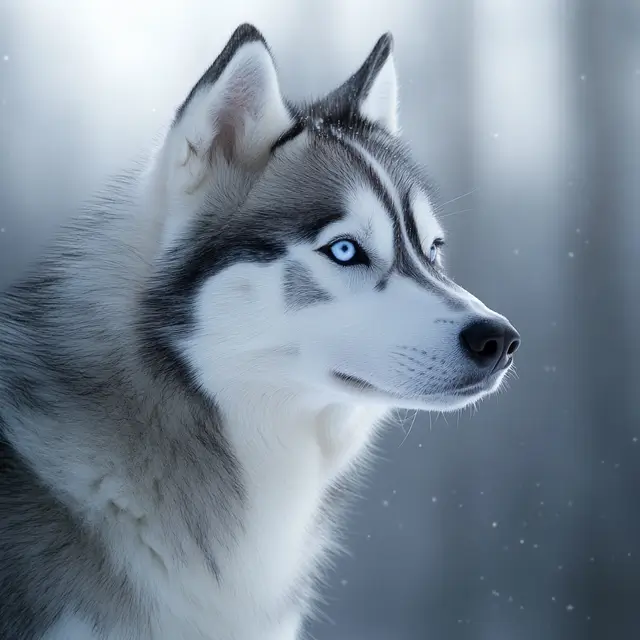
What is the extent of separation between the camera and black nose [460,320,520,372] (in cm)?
85

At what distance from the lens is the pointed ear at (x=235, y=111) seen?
34.5 inches

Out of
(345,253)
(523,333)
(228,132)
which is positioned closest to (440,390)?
(345,253)

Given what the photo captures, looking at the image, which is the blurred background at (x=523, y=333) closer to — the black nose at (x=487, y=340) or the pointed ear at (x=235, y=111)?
the pointed ear at (x=235, y=111)

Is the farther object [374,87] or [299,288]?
[374,87]

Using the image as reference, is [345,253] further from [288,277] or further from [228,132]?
[228,132]

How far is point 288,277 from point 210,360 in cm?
13

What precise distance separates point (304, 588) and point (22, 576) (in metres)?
0.38

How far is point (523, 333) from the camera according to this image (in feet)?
8.45

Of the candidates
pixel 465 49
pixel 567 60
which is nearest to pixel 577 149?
pixel 567 60

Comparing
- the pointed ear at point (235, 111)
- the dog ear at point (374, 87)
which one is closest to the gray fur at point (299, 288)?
the pointed ear at point (235, 111)

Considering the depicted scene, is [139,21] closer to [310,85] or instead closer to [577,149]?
[310,85]

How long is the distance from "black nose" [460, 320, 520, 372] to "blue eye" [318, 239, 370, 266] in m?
0.14

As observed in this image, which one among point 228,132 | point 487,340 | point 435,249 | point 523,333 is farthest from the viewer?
point 523,333

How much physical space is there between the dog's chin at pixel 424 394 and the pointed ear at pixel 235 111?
0.92 feet
